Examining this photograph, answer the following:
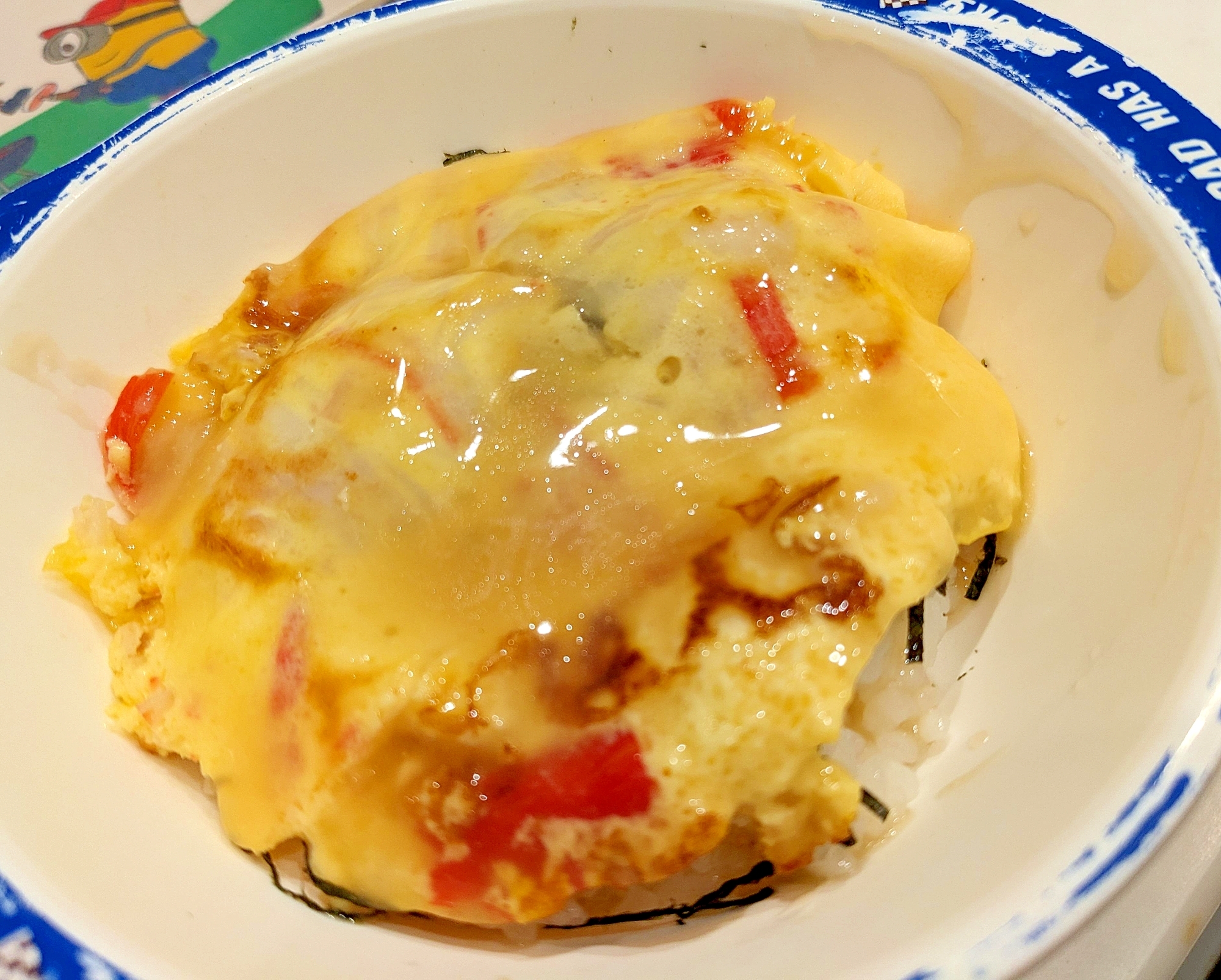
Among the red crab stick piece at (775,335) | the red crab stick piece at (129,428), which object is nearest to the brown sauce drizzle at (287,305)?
the red crab stick piece at (129,428)

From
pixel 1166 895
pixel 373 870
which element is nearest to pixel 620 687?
pixel 373 870

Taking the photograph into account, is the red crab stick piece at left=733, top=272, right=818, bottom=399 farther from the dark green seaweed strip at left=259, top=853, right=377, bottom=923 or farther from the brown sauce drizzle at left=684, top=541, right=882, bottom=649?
the dark green seaweed strip at left=259, top=853, right=377, bottom=923

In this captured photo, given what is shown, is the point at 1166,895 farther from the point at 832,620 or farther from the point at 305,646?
the point at 305,646

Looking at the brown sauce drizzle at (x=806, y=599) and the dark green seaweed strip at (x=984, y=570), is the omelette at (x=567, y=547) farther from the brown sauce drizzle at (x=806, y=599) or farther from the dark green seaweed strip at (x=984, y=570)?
the dark green seaweed strip at (x=984, y=570)

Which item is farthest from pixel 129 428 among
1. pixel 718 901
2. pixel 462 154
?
pixel 718 901

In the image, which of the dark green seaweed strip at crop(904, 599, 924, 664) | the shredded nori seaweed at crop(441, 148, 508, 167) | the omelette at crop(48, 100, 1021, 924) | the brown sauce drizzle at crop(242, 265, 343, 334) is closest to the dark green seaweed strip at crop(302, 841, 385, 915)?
the omelette at crop(48, 100, 1021, 924)

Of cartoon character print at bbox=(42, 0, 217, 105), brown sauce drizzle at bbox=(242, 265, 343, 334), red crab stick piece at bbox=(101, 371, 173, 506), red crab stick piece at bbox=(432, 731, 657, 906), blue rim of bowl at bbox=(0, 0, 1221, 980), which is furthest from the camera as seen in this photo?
cartoon character print at bbox=(42, 0, 217, 105)
